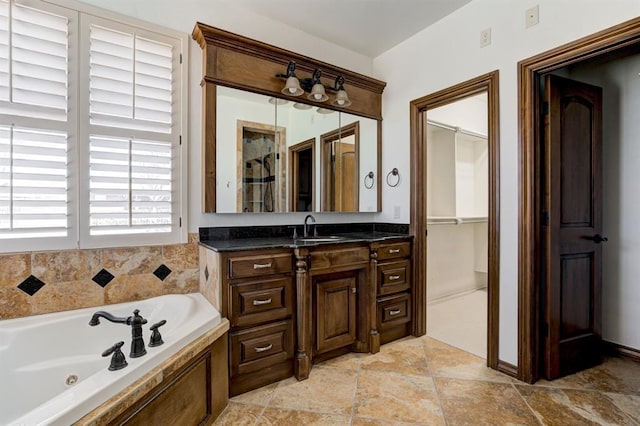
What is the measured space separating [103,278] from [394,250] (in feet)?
7.09

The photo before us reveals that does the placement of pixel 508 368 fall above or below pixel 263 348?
below

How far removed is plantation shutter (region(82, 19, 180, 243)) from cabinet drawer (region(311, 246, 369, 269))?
1.05 m

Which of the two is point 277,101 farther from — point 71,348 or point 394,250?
point 71,348

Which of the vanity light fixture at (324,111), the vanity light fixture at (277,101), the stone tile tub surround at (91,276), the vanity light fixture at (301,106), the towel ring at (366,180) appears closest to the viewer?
the stone tile tub surround at (91,276)

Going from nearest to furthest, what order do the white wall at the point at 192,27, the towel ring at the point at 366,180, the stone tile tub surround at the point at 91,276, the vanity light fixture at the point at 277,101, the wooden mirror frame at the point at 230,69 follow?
the stone tile tub surround at the point at 91,276, the white wall at the point at 192,27, the wooden mirror frame at the point at 230,69, the vanity light fixture at the point at 277,101, the towel ring at the point at 366,180

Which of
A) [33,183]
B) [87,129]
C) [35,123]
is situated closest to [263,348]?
[33,183]

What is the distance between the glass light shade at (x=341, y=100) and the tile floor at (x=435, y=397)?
2220mm

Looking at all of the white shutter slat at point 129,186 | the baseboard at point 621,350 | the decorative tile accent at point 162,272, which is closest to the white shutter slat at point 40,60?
the white shutter slat at point 129,186

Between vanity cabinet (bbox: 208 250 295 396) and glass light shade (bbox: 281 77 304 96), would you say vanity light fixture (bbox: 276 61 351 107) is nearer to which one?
glass light shade (bbox: 281 77 304 96)

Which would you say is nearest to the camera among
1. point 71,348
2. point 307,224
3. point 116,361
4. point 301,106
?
point 116,361

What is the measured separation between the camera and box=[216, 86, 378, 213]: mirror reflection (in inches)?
94.2

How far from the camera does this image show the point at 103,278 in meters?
1.98

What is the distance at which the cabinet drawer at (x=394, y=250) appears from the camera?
8.48 feet

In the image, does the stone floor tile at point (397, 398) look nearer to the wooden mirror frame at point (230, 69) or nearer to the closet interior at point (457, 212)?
the closet interior at point (457, 212)
